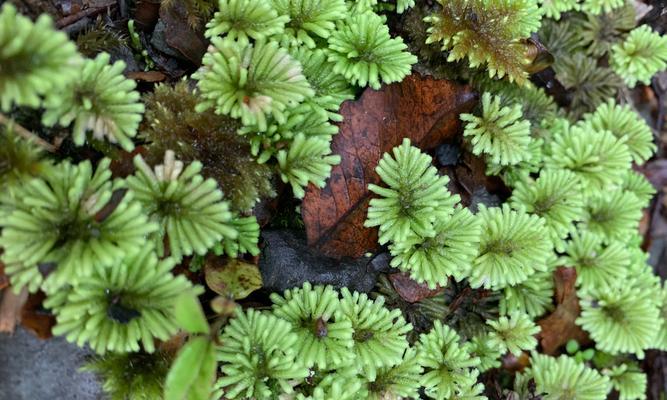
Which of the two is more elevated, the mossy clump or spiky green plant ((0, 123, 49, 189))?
the mossy clump

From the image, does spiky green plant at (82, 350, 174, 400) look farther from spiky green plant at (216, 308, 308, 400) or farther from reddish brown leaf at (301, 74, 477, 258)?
reddish brown leaf at (301, 74, 477, 258)

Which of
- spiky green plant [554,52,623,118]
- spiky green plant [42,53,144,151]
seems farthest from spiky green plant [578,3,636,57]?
spiky green plant [42,53,144,151]

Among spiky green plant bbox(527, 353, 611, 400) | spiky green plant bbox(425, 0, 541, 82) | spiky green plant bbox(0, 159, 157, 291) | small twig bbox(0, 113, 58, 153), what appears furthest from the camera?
spiky green plant bbox(527, 353, 611, 400)

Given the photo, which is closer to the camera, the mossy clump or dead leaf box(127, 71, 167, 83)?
the mossy clump

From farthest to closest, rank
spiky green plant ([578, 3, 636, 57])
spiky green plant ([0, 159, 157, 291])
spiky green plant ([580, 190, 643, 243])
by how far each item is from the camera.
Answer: spiky green plant ([578, 3, 636, 57]), spiky green plant ([580, 190, 643, 243]), spiky green plant ([0, 159, 157, 291])

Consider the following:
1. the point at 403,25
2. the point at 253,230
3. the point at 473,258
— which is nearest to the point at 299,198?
the point at 253,230

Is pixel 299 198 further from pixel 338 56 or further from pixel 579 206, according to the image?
pixel 579 206

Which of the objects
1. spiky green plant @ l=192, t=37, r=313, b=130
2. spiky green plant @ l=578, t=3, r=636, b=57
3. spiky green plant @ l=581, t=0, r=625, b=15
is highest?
spiky green plant @ l=578, t=3, r=636, b=57
